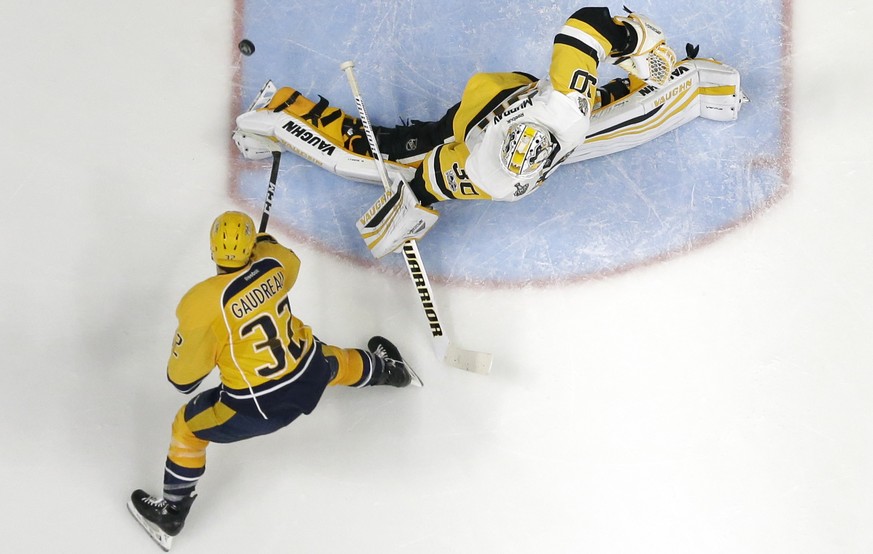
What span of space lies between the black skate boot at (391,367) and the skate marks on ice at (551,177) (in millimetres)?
373

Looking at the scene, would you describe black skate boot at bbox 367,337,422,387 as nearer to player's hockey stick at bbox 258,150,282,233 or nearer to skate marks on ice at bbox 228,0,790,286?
skate marks on ice at bbox 228,0,790,286

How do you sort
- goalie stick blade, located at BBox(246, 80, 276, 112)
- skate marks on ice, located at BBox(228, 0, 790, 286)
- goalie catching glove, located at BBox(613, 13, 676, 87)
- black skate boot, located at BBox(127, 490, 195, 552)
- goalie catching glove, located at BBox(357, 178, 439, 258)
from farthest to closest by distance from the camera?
goalie stick blade, located at BBox(246, 80, 276, 112) → skate marks on ice, located at BBox(228, 0, 790, 286) → goalie catching glove, located at BBox(357, 178, 439, 258) → black skate boot, located at BBox(127, 490, 195, 552) → goalie catching glove, located at BBox(613, 13, 676, 87)

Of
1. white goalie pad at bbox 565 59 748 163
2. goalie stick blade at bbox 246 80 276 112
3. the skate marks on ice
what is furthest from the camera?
goalie stick blade at bbox 246 80 276 112

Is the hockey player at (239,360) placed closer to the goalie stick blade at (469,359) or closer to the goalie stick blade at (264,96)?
the goalie stick blade at (469,359)

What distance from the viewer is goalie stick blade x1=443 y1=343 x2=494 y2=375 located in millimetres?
3506

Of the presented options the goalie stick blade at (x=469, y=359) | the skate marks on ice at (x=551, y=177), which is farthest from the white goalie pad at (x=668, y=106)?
the goalie stick blade at (x=469, y=359)

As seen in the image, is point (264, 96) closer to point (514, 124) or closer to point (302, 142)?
point (302, 142)

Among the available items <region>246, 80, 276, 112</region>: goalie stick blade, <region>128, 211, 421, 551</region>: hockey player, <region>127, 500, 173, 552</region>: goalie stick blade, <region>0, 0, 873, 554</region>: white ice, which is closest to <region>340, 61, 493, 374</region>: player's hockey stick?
<region>0, 0, 873, 554</region>: white ice

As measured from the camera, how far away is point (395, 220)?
357 centimetres

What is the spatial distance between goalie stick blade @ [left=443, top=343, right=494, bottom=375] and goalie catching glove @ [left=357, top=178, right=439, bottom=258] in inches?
20.7

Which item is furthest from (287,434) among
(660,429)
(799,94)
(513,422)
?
(799,94)

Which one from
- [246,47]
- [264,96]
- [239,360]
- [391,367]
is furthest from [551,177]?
[239,360]

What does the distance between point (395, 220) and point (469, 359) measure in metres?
0.68

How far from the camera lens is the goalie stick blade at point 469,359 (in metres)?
3.51
